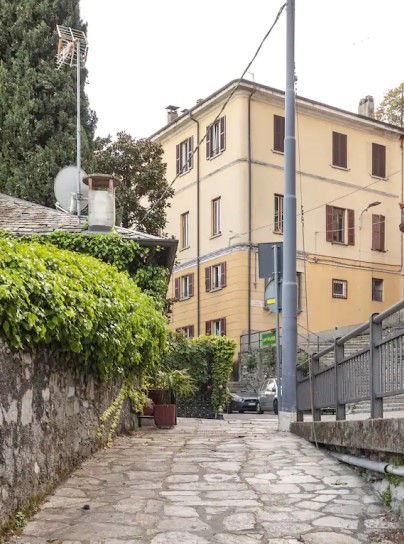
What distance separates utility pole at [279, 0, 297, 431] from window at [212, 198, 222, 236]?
19.8 m

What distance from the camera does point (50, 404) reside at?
5891mm

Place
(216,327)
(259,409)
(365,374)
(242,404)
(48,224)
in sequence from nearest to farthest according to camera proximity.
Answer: (365,374), (48,224), (259,409), (242,404), (216,327)

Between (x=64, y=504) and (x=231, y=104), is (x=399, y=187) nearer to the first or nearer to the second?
(x=231, y=104)

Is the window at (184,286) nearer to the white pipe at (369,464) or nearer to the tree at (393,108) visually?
the tree at (393,108)

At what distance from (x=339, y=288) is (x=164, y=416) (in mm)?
21772

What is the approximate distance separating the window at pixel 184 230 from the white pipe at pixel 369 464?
26917 millimetres

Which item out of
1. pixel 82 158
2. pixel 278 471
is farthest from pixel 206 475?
pixel 82 158

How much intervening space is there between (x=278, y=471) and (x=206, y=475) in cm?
76

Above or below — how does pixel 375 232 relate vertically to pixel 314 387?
above

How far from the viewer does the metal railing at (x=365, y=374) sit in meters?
5.61

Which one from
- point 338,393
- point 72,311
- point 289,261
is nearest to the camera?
point 72,311

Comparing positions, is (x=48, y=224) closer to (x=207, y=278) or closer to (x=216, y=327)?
(x=216, y=327)

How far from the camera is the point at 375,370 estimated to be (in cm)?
605

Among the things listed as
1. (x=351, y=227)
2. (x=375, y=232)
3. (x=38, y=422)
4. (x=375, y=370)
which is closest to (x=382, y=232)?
(x=375, y=232)
